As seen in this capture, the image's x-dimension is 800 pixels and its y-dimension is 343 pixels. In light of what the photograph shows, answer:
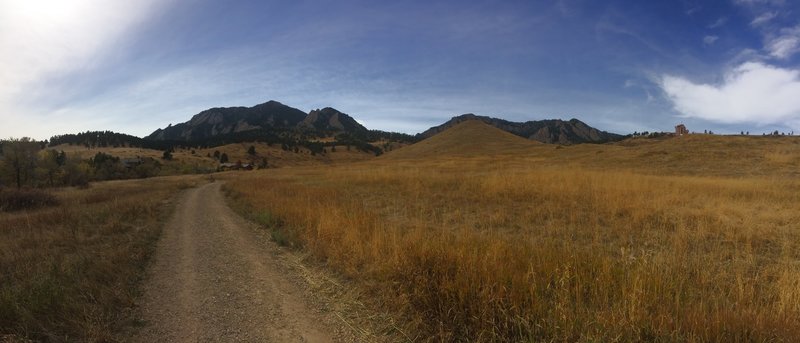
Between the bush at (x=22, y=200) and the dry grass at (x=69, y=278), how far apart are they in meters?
12.6

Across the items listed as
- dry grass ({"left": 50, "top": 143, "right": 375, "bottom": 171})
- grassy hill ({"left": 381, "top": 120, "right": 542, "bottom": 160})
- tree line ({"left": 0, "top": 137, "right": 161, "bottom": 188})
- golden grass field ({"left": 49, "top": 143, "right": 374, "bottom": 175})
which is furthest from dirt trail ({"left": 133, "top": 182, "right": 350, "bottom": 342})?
dry grass ({"left": 50, "top": 143, "right": 375, "bottom": 171})

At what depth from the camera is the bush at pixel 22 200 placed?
21.4m

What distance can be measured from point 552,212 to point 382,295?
891 cm

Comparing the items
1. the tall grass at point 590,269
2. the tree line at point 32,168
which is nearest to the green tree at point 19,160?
the tree line at point 32,168

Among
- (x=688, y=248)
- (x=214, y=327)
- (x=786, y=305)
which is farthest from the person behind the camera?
(x=688, y=248)

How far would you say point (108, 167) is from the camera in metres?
85.1

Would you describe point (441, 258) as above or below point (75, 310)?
above

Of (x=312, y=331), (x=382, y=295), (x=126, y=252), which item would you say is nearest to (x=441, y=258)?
(x=382, y=295)

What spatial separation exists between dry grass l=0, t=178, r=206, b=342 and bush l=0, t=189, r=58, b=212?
12.6 m

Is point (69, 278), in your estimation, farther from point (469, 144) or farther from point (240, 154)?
point (240, 154)

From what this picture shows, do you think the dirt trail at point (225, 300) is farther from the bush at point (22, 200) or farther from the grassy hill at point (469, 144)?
the grassy hill at point (469, 144)

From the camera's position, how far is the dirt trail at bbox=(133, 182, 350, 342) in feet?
16.5

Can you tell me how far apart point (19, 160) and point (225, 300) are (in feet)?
217

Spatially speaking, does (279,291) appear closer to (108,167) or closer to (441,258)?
(441,258)
